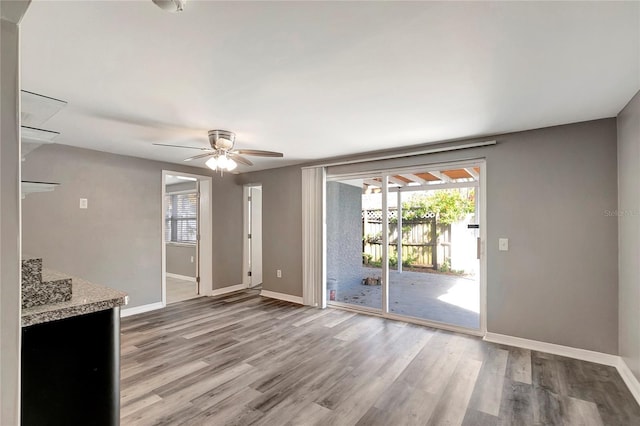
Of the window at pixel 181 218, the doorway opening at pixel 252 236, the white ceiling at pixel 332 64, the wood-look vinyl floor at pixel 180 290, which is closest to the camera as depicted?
the white ceiling at pixel 332 64

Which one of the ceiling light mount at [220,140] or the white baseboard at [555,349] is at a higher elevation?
the ceiling light mount at [220,140]

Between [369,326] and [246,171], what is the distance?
11.7 ft

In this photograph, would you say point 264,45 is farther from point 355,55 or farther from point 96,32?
point 96,32

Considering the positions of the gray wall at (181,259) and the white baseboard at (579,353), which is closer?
the white baseboard at (579,353)

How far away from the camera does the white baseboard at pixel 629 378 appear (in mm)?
2189

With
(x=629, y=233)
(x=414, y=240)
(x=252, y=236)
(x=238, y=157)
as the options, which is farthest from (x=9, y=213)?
(x=252, y=236)

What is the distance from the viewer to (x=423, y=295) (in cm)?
439

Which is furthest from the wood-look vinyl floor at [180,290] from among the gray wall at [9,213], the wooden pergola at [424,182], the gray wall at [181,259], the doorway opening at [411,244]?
the gray wall at [9,213]

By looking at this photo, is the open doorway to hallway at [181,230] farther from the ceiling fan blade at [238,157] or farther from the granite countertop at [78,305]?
the granite countertop at [78,305]

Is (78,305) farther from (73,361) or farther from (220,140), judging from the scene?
(220,140)

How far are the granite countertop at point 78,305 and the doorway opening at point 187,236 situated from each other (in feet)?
13.1

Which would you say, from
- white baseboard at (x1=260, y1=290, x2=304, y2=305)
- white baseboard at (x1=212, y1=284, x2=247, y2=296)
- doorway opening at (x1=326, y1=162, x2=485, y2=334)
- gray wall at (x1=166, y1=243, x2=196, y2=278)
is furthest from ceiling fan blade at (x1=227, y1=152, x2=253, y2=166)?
gray wall at (x1=166, y1=243, x2=196, y2=278)

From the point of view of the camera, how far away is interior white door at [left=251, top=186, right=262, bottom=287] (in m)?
5.99

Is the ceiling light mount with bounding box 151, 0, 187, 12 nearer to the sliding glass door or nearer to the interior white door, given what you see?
the sliding glass door
